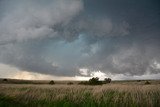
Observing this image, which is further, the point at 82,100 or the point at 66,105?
the point at 82,100

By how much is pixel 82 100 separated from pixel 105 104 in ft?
6.18

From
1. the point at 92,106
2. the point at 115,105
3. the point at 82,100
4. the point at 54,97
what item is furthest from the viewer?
the point at 54,97

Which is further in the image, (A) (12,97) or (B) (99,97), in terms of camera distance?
(A) (12,97)

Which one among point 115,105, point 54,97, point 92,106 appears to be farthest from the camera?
point 54,97

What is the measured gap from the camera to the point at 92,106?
39.4 ft

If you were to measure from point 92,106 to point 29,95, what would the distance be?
6.16m

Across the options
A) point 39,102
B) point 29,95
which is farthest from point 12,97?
point 39,102

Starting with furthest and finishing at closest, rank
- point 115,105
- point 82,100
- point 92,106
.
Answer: point 82,100 < point 115,105 < point 92,106

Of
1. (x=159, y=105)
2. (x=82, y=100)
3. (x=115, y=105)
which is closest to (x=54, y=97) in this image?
(x=82, y=100)

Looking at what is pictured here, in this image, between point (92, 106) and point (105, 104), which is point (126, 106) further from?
point (92, 106)

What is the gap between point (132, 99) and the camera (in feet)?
44.4

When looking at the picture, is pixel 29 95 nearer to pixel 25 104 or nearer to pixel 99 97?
pixel 25 104

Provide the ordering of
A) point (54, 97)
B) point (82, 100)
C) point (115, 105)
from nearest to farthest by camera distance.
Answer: point (115, 105) < point (82, 100) < point (54, 97)

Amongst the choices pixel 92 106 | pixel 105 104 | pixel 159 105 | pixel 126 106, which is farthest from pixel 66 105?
pixel 159 105
